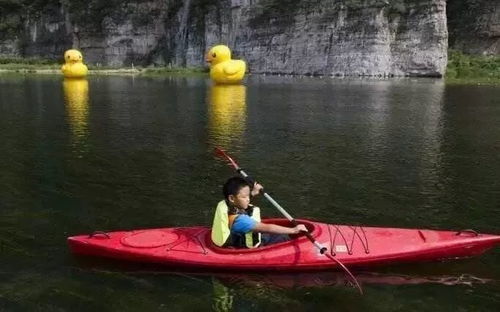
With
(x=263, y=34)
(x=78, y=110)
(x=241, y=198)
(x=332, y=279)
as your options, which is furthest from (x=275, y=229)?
(x=263, y=34)

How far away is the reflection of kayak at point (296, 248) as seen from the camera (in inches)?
345

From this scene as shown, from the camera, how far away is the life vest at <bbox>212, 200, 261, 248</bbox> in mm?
8953

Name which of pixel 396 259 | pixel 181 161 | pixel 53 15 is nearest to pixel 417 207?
pixel 396 259

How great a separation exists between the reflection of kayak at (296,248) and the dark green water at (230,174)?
0.23 metres

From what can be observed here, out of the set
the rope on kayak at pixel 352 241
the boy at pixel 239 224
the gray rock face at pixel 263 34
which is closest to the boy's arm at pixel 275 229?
the boy at pixel 239 224

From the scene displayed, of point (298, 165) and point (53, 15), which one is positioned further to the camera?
point (53, 15)

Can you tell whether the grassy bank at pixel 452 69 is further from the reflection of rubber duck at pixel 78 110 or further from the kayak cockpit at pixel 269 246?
the kayak cockpit at pixel 269 246

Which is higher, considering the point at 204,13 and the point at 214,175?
the point at 204,13

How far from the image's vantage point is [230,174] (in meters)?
15.2

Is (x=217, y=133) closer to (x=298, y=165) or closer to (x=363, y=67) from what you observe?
(x=298, y=165)

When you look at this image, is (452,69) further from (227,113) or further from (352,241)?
(352,241)

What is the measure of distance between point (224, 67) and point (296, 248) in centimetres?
3781

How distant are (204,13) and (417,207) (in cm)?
6847

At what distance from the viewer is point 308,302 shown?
26.7ft
